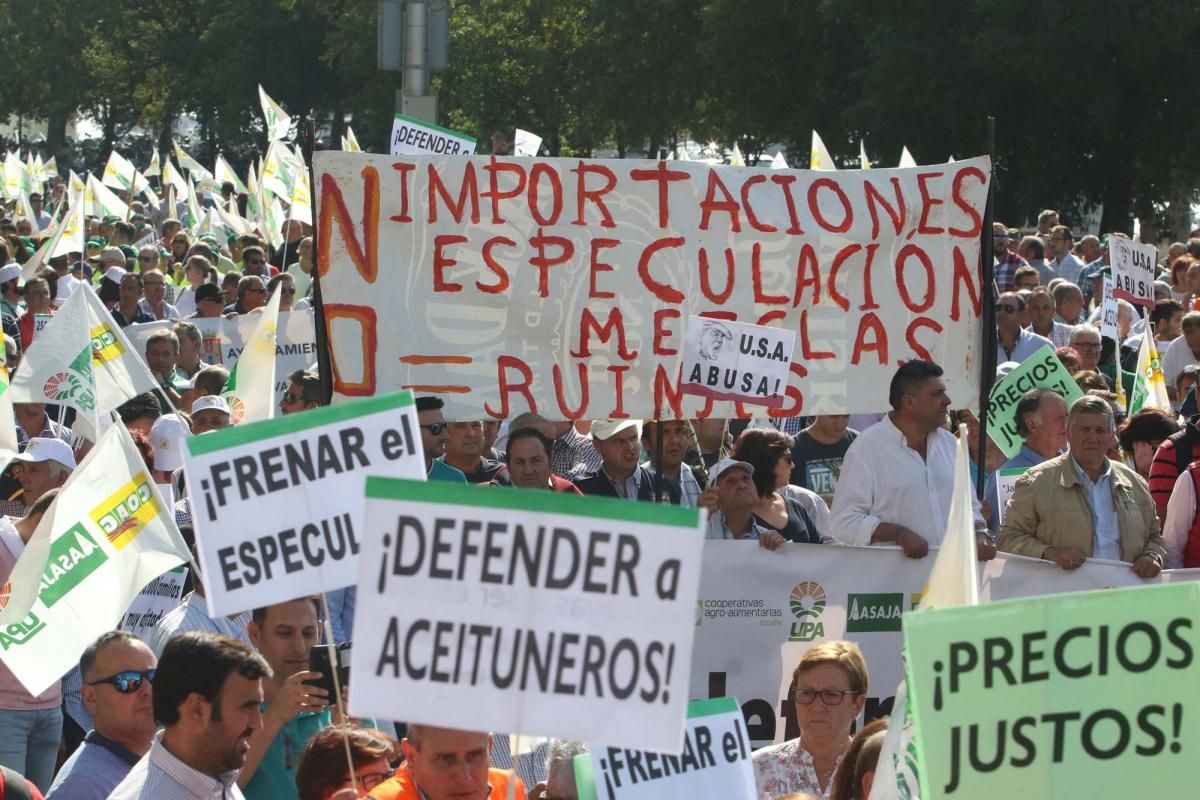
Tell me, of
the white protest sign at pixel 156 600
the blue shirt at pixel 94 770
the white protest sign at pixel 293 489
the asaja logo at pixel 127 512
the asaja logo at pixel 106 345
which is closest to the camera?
the white protest sign at pixel 293 489

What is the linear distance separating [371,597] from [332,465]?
0.95m

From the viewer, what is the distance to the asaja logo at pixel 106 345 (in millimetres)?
9305

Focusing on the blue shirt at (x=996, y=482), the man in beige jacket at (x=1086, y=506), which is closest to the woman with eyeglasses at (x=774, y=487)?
the man in beige jacket at (x=1086, y=506)

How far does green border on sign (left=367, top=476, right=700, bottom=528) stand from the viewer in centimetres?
370

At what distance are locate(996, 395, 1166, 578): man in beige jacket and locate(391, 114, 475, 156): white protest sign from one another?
23.4ft

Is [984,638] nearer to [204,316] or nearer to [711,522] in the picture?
[711,522]

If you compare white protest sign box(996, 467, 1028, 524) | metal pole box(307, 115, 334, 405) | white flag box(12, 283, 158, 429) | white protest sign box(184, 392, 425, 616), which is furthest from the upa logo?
white flag box(12, 283, 158, 429)

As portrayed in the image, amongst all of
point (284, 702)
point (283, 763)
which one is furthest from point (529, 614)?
point (283, 763)

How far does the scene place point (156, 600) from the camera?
6.91m

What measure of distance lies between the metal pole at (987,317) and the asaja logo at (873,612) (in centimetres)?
102

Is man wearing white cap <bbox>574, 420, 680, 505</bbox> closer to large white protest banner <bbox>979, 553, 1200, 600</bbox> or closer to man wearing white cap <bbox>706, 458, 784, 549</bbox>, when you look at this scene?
man wearing white cap <bbox>706, 458, 784, 549</bbox>

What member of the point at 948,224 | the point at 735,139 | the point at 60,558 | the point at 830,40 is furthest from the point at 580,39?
the point at 60,558

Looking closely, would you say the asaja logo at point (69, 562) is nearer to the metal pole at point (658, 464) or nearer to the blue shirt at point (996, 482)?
the metal pole at point (658, 464)

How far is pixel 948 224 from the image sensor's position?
8.52 metres
